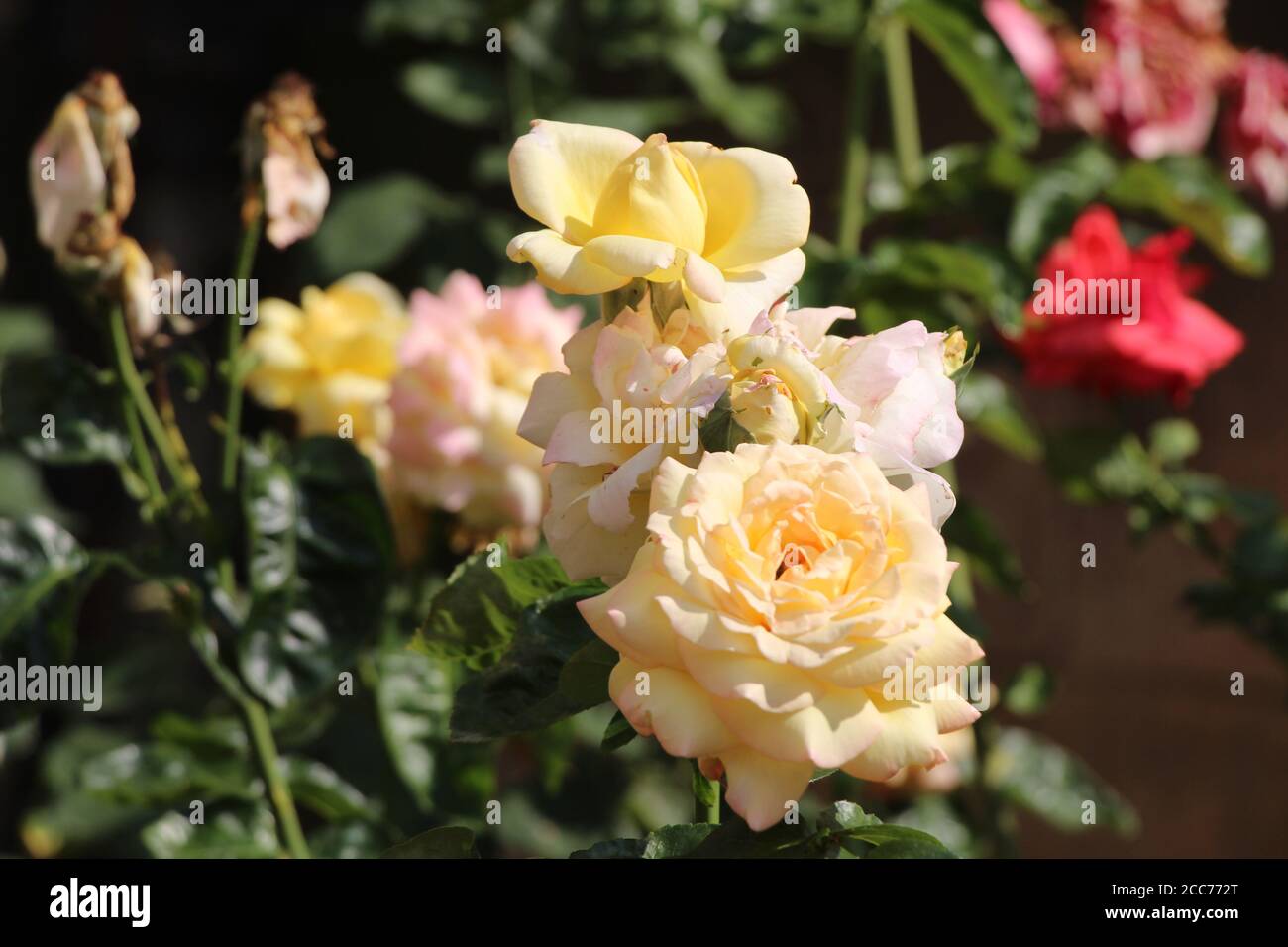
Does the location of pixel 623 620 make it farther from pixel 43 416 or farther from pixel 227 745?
pixel 227 745

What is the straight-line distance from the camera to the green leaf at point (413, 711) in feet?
3.40

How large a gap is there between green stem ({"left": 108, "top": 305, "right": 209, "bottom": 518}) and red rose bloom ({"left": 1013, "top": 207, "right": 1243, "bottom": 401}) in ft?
2.27

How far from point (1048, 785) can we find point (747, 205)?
98cm

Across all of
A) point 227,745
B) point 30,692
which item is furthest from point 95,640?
point 30,692

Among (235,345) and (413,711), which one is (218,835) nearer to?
(413,711)

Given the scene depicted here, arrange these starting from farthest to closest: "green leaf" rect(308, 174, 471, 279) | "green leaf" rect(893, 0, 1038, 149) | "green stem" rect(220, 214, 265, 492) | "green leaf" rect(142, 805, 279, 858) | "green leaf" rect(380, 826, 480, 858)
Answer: "green leaf" rect(308, 174, 471, 279) < "green leaf" rect(893, 0, 1038, 149) < "green leaf" rect(142, 805, 279, 858) < "green stem" rect(220, 214, 265, 492) < "green leaf" rect(380, 826, 480, 858)

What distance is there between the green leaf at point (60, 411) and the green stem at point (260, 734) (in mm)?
132

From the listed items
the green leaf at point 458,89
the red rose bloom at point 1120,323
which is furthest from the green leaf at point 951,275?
the green leaf at point 458,89

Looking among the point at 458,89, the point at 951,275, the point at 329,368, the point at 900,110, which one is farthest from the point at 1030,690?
the point at 458,89

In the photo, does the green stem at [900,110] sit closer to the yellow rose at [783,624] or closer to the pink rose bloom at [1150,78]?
the pink rose bloom at [1150,78]

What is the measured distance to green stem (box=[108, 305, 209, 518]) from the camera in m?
0.84

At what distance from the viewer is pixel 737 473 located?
1.67 ft

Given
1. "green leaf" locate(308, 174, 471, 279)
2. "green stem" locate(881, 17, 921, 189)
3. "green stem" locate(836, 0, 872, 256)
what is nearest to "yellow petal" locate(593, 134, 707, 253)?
"green stem" locate(836, 0, 872, 256)

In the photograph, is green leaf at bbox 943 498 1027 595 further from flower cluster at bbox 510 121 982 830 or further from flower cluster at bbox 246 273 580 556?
flower cluster at bbox 510 121 982 830
